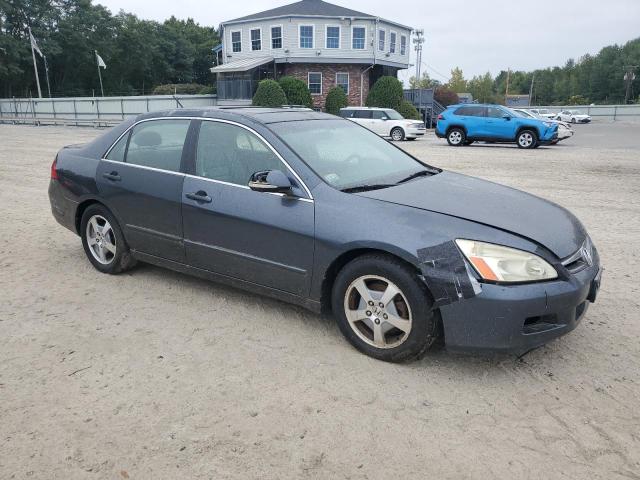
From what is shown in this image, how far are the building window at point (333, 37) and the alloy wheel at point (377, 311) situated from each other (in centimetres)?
3956

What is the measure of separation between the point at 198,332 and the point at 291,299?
2.37 ft

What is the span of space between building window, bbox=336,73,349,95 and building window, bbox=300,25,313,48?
10.2 feet

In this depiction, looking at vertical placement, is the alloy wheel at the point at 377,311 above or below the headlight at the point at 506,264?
below

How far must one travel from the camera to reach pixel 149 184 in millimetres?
4555

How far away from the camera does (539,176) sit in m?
11.7

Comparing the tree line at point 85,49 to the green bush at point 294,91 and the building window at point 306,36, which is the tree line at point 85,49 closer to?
the building window at point 306,36

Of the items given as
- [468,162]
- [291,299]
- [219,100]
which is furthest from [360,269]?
[219,100]

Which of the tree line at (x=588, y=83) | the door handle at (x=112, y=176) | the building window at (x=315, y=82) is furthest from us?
the tree line at (x=588, y=83)

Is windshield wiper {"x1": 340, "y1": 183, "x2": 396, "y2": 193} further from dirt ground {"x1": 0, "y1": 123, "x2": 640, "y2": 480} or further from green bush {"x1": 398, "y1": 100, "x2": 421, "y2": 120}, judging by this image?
green bush {"x1": 398, "y1": 100, "x2": 421, "y2": 120}

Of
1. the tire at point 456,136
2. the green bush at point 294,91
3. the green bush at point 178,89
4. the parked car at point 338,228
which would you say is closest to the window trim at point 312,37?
the green bush at point 294,91

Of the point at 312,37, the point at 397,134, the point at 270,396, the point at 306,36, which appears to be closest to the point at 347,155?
the point at 270,396

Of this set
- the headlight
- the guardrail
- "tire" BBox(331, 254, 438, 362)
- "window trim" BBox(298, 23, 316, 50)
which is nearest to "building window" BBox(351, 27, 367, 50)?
"window trim" BBox(298, 23, 316, 50)

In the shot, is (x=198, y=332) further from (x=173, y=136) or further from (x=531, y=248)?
(x=531, y=248)

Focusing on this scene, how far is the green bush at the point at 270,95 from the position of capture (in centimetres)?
3516
